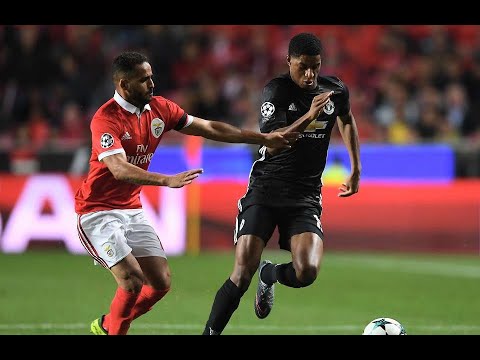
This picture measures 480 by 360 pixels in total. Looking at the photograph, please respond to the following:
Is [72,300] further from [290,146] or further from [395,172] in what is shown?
[395,172]

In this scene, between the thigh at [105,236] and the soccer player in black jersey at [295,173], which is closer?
the thigh at [105,236]

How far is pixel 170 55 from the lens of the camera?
16922 millimetres

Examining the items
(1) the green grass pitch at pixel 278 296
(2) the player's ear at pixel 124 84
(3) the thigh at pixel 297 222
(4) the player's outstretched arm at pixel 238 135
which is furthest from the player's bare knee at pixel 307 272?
(2) the player's ear at pixel 124 84

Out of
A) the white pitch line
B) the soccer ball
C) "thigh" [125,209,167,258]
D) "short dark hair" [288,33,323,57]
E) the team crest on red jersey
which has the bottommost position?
the white pitch line

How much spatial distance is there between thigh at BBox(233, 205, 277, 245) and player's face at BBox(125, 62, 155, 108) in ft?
3.51

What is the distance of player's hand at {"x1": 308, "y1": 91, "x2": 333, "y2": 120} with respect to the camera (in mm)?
6773

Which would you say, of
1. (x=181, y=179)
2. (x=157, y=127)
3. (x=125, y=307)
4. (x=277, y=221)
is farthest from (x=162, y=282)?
(x=181, y=179)

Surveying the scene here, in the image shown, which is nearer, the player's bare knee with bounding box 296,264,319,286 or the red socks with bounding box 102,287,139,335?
the red socks with bounding box 102,287,139,335

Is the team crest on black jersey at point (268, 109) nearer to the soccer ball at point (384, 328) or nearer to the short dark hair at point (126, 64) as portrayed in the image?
the short dark hair at point (126, 64)

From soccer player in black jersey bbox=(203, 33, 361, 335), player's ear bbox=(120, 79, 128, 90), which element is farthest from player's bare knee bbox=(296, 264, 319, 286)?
player's ear bbox=(120, 79, 128, 90)

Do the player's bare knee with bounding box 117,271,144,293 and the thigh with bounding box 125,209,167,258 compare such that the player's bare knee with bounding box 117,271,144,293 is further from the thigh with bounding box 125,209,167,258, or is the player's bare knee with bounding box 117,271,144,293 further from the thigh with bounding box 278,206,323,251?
the thigh with bounding box 278,206,323,251

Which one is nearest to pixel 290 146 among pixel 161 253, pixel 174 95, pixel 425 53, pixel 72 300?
pixel 161 253

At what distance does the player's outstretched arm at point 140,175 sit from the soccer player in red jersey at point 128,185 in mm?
14

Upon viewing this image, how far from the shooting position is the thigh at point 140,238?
22.4 feet
